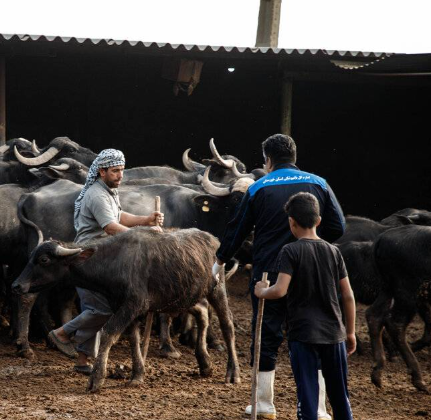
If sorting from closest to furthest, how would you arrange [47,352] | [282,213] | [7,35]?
[282,213], [47,352], [7,35]

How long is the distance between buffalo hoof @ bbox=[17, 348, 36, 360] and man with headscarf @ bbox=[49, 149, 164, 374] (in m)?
0.63

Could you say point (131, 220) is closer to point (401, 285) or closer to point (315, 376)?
point (401, 285)

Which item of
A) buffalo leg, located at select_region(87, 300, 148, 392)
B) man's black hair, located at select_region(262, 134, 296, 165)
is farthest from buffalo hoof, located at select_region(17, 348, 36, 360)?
man's black hair, located at select_region(262, 134, 296, 165)

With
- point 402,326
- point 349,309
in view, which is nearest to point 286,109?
point 402,326

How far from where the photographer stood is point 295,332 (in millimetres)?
5793

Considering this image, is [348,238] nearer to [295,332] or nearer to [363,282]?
[363,282]

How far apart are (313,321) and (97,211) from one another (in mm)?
2948

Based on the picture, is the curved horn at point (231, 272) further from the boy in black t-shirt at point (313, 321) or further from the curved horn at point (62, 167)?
the boy in black t-shirt at point (313, 321)

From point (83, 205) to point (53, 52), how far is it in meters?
6.39

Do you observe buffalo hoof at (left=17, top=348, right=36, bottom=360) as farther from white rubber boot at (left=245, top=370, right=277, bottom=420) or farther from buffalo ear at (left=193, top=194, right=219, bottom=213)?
white rubber boot at (left=245, top=370, right=277, bottom=420)

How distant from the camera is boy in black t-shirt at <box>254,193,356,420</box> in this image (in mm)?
5734

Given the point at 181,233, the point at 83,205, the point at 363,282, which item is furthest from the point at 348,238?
the point at 83,205

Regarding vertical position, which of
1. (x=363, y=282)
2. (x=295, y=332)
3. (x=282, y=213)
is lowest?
(x=363, y=282)

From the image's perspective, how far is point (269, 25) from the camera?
18266 millimetres
